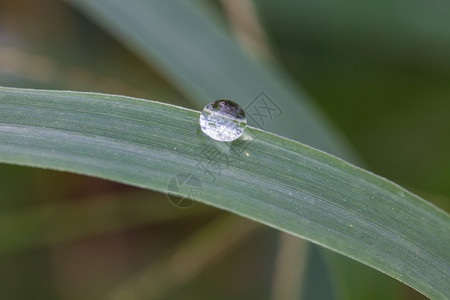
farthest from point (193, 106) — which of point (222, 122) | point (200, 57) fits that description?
point (222, 122)

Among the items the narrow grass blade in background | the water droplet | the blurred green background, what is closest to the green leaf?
the water droplet

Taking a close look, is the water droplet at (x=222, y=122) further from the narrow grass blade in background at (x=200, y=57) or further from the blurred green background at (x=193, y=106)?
the blurred green background at (x=193, y=106)

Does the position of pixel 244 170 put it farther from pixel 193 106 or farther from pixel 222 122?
pixel 193 106

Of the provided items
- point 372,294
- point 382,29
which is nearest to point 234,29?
point 382,29

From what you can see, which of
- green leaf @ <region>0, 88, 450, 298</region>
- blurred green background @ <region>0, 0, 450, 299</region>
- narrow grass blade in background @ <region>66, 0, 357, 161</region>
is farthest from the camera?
blurred green background @ <region>0, 0, 450, 299</region>

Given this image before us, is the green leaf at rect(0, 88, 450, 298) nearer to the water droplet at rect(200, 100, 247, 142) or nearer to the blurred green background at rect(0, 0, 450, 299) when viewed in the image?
the water droplet at rect(200, 100, 247, 142)

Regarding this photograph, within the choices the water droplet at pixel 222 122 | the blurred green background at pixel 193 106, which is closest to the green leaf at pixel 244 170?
the water droplet at pixel 222 122
